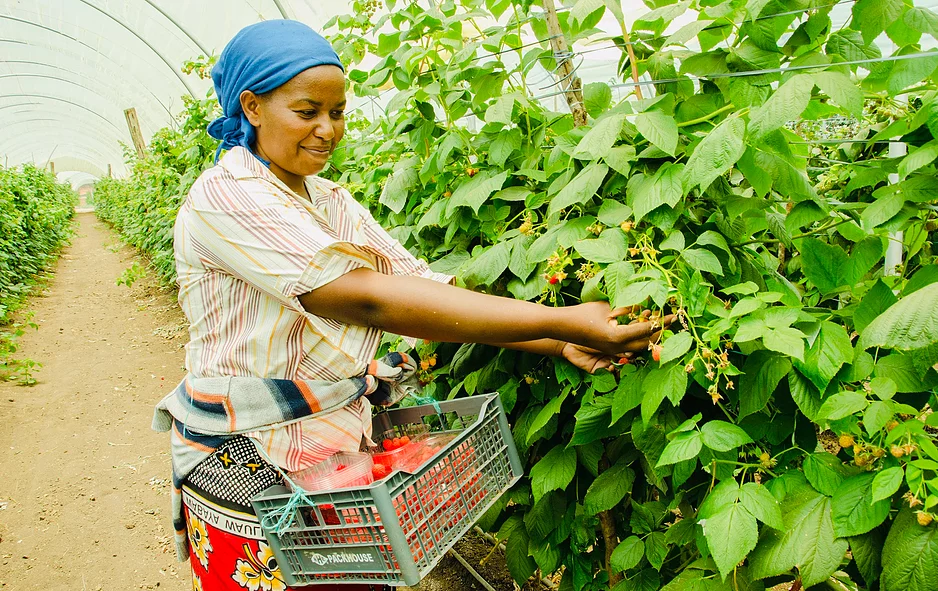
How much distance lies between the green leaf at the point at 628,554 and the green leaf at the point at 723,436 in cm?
48

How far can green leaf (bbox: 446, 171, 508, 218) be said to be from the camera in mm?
1700

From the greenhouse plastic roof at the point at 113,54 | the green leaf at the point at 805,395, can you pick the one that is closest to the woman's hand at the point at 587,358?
the green leaf at the point at 805,395

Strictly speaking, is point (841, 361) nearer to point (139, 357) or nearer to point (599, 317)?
point (599, 317)

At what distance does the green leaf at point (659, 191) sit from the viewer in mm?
1324

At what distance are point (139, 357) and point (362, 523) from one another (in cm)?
579

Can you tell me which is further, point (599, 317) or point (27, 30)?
point (27, 30)

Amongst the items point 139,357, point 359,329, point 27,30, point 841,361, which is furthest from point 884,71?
point 27,30

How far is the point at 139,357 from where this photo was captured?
635 centimetres

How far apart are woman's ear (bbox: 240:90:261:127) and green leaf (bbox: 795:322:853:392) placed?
42.0 inches

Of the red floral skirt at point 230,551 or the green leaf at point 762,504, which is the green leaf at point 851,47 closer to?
the green leaf at point 762,504

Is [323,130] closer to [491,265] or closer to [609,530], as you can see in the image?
[491,265]

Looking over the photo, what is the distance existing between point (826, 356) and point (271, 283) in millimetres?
921

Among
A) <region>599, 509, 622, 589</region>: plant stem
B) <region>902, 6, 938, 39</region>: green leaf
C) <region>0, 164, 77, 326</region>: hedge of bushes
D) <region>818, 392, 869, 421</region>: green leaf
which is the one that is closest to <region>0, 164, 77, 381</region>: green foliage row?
<region>0, 164, 77, 326</region>: hedge of bushes

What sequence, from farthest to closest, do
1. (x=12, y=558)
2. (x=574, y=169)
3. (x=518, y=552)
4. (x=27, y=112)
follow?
(x=27, y=112), (x=12, y=558), (x=518, y=552), (x=574, y=169)
